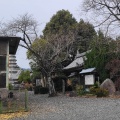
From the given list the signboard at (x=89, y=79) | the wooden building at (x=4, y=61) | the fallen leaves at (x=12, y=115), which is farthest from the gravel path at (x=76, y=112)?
the signboard at (x=89, y=79)

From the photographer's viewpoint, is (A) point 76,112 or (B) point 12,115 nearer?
(B) point 12,115

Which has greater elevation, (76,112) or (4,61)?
(4,61)

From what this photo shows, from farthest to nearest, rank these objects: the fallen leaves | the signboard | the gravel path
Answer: the signboard → the fallen leaves → the gravel path

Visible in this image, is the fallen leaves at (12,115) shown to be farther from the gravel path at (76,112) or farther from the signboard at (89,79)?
the signboard at (89,79)

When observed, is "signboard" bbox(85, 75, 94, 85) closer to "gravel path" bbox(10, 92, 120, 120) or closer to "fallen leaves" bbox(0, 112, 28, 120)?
"gravel path" bbox(10, 92, 120, 120)

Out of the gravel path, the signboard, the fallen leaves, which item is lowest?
the fallen leaves

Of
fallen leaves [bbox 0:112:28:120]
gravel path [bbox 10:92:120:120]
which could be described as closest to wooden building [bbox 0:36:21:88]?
gravel path [bbox 10:92:120:120]

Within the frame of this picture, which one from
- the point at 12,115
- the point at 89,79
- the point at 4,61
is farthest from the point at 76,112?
the point at 89,79

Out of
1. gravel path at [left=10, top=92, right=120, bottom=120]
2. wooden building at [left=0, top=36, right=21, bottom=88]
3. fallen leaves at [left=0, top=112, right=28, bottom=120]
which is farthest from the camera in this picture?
wooden building at [left=0, top=36, right=21, bottom=88]

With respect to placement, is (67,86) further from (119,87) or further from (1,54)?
(1,54)

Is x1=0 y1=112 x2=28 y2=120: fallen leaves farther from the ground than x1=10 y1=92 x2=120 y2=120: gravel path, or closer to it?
closer to it

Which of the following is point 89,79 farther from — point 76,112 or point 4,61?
point 76,112

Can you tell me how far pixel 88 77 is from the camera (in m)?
32.3

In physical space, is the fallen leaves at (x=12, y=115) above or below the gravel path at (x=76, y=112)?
below
